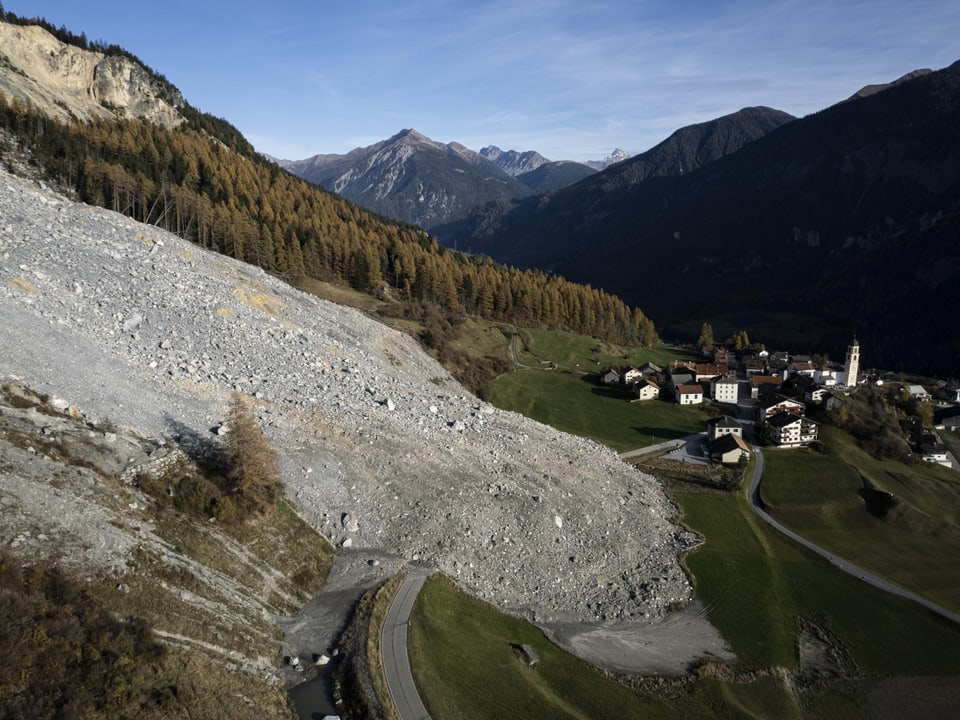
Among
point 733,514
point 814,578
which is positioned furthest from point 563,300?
point 814,578

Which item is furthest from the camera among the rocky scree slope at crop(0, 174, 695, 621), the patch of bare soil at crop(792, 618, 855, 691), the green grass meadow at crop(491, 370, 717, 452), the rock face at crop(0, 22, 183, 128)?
the rock face at crop(0, 22, 183, 128)

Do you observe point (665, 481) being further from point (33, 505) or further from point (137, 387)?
point (33, 505)

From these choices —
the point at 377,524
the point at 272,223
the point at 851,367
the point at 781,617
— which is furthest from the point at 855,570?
the point at 272,223

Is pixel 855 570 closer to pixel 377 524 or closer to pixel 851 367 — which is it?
pixel 377 524

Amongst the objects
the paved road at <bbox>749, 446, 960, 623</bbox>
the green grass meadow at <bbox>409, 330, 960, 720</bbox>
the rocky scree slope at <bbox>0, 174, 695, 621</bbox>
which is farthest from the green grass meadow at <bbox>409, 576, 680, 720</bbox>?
the paved road at <bbox>749, 446, 960, 623</bbox>

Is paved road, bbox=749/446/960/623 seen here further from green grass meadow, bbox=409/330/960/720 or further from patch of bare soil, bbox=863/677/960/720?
patch of bare soil, bbox=863/677/960/720

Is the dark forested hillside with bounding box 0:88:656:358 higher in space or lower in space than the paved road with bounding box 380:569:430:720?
higher

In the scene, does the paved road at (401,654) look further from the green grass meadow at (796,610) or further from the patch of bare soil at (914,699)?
the patch of bare soil at (914,699)
